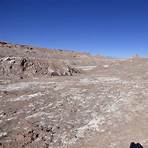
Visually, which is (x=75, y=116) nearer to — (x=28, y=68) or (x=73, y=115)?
(x=73, y=115)

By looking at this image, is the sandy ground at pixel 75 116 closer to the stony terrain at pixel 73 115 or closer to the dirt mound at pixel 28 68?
the stony terrain at pixel 73 115

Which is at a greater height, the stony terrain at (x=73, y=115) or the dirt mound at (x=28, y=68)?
the dirt mound at (x=28, y=68)

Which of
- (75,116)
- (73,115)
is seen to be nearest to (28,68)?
(73,115)

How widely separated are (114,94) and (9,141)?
7260mm

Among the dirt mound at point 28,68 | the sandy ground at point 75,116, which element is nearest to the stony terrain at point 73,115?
the sandy ground at point 75,116

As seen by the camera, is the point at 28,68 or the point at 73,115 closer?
the point at 73,115

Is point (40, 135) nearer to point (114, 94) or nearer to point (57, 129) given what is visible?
A: point (57, 129)

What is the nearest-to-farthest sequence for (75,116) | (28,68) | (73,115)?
(75,116) < (73,115) < (28,68)

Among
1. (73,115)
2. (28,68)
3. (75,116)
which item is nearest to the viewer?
(75,116)

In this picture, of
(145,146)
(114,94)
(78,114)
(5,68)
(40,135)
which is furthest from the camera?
(5,68)

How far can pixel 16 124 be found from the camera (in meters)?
11.3

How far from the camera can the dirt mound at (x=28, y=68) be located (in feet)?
81.5

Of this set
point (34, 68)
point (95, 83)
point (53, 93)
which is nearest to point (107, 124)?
point (53, 93)

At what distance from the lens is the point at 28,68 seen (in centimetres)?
2603
